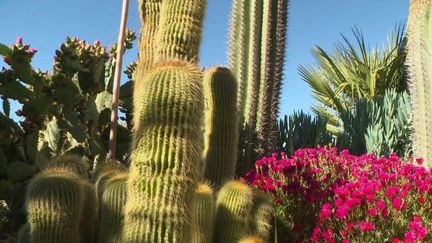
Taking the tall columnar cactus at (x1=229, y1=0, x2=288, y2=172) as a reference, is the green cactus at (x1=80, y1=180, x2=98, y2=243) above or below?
below

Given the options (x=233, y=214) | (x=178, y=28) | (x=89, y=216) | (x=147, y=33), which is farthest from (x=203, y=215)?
(x=147, y=33)

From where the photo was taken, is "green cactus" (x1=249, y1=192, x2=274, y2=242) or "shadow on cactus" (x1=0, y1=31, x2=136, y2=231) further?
"shadow on cactus" (x1=0, y1=31, x2=136, y2=231)

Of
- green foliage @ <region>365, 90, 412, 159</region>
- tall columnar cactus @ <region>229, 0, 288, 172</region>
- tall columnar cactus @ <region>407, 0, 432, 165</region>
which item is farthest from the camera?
green foliage @ <region>365, 90, 412, 159</region>

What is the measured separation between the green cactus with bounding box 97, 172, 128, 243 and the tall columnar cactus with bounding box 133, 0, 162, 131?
1.28 m

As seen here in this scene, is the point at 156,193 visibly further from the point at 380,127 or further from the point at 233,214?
the point at 380,127

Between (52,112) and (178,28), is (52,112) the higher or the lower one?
the lower one

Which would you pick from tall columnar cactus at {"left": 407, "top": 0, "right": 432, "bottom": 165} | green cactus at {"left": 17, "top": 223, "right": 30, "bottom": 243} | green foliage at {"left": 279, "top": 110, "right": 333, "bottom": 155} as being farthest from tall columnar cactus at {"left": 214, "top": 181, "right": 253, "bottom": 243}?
green foliage at {"left": 279, "top": 110, "right": 333, "bottom": 155}

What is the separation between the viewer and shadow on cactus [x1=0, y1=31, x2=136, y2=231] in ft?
13.9

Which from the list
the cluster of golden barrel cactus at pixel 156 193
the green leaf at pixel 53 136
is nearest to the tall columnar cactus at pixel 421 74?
the cluster of golden barrel cactus at pixel 156 193

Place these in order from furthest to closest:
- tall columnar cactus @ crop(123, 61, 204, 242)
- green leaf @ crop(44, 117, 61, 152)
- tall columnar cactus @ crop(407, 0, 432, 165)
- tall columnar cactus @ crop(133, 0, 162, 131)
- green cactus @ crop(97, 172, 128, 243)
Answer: tall columnar cactus @ crop(407, 0, 432, 165)
green leaf @ crop(44, 117, 61, 152)
tall columnar cactus @ crop(133, 0, 162, 131)
green cactus @ crop(97, 172, 128, 243)
tall columnar cactus @ crop(123, 61, 204, 242)

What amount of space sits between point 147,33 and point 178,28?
32.8 inches

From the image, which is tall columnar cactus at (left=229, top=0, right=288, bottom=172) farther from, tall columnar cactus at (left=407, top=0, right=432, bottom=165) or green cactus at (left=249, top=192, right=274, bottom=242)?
green cactus at (left=249, top=192, right=274, bottom=242)

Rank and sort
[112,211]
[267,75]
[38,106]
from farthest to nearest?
[267,75], [38,106], [112,211]

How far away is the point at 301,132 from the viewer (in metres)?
7.91
